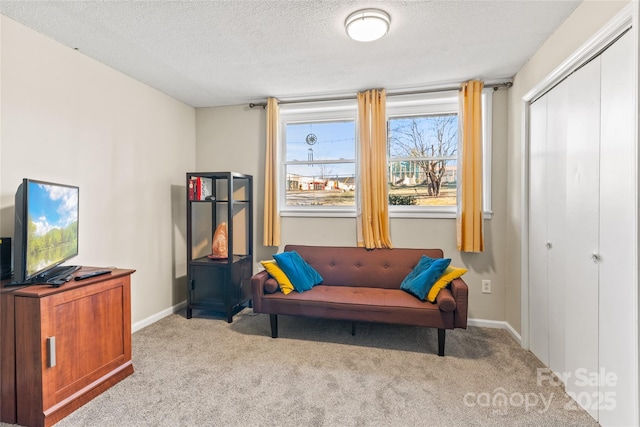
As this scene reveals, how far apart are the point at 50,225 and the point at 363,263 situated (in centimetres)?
251

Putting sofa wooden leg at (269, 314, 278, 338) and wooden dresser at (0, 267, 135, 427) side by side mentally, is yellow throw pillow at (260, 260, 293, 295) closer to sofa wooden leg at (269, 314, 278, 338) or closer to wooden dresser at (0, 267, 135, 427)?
sofa wooden leg at (269, 314, 278, 338)

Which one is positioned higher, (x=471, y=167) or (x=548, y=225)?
(x=471, y=167)

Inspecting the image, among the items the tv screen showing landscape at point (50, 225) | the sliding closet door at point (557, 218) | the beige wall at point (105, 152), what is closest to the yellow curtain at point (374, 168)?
the sliding closet door at point (557, 218)

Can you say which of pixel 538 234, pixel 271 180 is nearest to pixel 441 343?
pixel 538 234

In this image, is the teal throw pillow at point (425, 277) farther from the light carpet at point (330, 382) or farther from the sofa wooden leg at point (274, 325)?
the sofa wooden leg at point (274, 325)

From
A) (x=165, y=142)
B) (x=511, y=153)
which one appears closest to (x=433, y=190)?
(x=511, y=153)

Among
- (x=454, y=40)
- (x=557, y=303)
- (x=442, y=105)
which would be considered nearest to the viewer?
(x=557, y=303)

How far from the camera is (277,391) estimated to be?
2.01 m

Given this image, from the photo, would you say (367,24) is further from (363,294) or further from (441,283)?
(363,294)

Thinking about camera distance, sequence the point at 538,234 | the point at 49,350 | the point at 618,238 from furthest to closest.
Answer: the point at 538,234 < the point at 49,350 < the point at 618,238

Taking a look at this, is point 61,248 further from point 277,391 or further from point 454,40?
point 454,40

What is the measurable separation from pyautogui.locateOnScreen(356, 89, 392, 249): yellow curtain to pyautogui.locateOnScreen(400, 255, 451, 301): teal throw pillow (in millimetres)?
482

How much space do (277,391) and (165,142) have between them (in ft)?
9.02

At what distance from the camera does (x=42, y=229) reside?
1.82m
